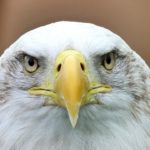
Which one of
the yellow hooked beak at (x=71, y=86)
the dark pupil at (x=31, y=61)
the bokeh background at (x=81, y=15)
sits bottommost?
the yellow hooked beak at (x=71, y=86)

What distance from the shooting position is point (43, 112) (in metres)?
3.09

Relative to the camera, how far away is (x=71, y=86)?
303 cm

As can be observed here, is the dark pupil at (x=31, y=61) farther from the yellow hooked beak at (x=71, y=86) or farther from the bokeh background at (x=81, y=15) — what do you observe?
the bokeh background at (x=81, y=15)

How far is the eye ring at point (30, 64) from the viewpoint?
10.2 feet

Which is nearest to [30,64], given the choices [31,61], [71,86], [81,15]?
[31,61]

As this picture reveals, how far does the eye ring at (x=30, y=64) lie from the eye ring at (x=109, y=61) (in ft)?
0.32

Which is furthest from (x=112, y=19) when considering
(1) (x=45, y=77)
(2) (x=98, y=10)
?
(1) (x=45, y=77)

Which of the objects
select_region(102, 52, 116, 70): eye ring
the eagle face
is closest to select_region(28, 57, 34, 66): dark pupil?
the eagle face

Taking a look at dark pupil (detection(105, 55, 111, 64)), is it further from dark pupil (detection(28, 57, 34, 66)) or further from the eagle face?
dark pupil (detection(28, 57, 34, 66))

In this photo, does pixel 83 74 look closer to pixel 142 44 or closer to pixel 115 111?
pixel 115 111

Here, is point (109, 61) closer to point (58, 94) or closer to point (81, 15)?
point (58, 94)

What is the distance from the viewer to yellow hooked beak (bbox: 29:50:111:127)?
3023mm

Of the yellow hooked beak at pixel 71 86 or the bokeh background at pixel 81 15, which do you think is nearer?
the yellow hooked beak at pixel 71 86

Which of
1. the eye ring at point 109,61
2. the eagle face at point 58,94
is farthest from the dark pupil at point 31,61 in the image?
the eye ring at point 109,61
